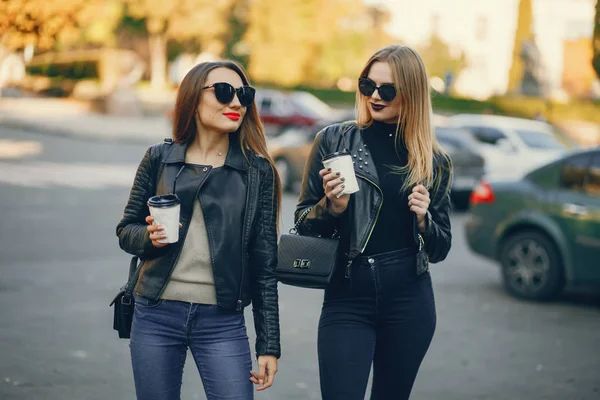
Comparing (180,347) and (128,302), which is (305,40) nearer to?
(128,302)

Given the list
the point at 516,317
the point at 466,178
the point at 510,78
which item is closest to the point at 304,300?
the point at 516,317

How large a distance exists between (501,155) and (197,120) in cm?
1464

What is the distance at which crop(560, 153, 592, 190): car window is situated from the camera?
8.95m

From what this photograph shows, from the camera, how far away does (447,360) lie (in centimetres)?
682

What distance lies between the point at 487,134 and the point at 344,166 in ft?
49.4

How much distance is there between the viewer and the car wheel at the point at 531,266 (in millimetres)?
8938

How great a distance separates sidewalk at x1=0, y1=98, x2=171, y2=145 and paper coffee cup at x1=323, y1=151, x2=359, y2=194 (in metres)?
27.3

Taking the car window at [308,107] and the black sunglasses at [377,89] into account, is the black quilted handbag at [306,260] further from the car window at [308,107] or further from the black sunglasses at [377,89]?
the car window at [308,107]

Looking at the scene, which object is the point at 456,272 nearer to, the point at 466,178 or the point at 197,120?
the point at 466,178

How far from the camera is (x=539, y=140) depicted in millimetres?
17609

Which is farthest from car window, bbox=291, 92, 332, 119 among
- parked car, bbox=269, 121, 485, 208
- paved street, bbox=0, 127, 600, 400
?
paved street, bbox=0, 127, 600, 400

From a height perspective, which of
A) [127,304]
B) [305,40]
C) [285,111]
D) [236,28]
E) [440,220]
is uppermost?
[440,220]

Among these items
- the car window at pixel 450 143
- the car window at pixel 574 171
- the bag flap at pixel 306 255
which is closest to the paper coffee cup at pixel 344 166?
the bag flap at pixel 306 255

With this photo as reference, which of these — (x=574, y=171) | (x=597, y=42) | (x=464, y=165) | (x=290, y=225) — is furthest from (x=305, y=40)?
(x=574, y=171)
